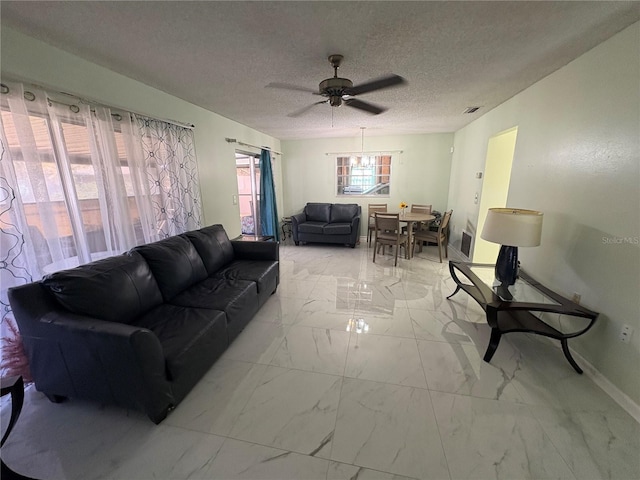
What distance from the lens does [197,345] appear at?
65.1 inches

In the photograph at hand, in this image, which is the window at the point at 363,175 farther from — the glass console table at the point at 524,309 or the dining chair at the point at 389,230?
the glass console table at the point at 524,309

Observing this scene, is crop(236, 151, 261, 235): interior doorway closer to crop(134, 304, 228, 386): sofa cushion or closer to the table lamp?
crop(134, 304, 228, 386): sofa cushion

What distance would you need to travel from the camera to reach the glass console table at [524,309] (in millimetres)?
1792

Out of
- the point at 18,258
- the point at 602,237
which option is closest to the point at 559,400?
the point at 602,237

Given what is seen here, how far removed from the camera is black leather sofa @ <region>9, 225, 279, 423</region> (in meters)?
1.37

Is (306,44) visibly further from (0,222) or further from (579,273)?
(579,273)

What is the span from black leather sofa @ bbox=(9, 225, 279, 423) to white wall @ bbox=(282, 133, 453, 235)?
4.15 m

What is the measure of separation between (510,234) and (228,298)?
2.31 metres

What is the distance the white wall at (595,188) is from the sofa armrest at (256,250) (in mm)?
2709

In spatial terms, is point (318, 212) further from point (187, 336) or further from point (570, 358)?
point (570, 358)

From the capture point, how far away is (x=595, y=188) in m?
1.79

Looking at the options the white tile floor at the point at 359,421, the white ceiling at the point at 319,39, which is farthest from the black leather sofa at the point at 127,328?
the white ceiling at the point at 319,39

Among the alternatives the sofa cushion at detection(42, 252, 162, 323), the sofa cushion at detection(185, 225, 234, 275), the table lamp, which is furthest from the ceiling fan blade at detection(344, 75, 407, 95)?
the sofa cushion at detection(42, 252, 162, 323)

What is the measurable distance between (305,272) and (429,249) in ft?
8.90
